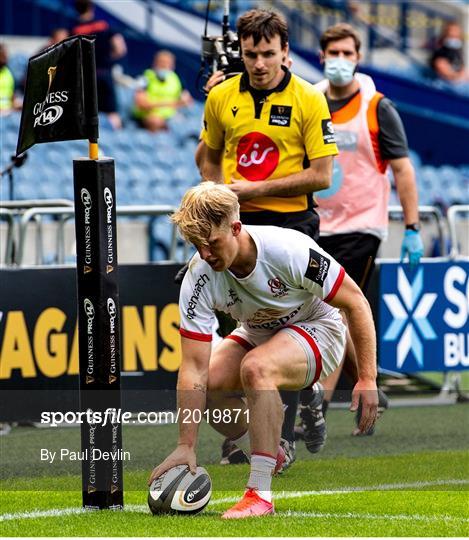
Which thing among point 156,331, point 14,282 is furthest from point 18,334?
point 156,331

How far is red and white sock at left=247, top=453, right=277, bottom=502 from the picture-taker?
555 centimetres

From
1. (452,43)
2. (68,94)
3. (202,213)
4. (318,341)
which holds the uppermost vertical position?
(452,43)

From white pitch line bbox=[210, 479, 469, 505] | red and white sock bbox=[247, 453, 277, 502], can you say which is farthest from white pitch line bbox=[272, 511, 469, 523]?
white pitch line bbox=[210, 479, 469, 505]

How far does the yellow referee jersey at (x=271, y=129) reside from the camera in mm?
7070

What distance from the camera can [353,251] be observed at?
8.24 meters

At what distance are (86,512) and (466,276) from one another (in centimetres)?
516

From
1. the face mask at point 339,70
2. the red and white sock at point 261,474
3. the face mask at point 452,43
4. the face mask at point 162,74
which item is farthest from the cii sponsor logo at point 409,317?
the face mask at point 452,43

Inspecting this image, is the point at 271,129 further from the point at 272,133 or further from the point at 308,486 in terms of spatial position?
the point at 308,486

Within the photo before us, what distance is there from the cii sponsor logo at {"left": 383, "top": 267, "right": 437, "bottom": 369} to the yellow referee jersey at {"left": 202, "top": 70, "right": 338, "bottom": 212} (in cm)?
290

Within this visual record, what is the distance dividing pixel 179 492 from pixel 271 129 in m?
2.26

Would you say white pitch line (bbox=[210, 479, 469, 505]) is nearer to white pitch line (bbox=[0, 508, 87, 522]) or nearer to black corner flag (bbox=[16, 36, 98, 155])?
white pitch line (bbox=[0, 508, 87, 522])

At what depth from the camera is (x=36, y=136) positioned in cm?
573

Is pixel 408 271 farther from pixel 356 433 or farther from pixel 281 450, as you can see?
pixel 281 450

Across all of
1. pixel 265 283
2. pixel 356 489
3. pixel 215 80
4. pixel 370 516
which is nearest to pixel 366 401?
pixel 370 516
